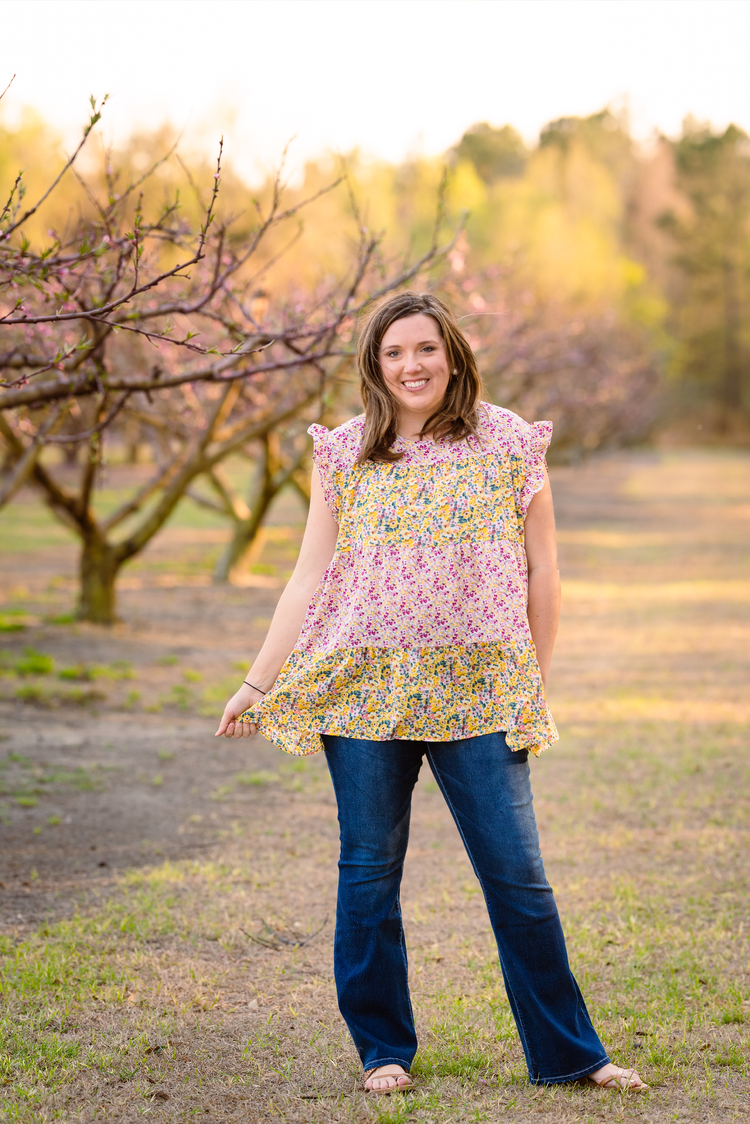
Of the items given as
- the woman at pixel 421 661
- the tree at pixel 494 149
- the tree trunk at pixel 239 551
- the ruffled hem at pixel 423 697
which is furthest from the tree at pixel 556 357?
the tree at pixel 494 149

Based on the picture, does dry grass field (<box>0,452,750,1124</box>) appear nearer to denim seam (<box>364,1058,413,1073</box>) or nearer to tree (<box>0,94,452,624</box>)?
denim seam (<box>364,1058,413,1073</box>)

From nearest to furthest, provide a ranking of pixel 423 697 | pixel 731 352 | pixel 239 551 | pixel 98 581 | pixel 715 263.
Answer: pixel 423 697, pixel 98 581, pixel 239 551, pixel 715 263, pixel 731 352

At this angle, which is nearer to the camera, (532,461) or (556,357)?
(532,461)

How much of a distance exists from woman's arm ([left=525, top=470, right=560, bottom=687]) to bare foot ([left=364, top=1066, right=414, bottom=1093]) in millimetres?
999

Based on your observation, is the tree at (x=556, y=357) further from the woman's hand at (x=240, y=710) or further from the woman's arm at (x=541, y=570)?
the woman's hand at (x=240, y=710)

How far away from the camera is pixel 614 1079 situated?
273 centimetres

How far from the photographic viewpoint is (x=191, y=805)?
548 centimetres

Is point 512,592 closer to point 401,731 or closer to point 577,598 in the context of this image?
point 401,731

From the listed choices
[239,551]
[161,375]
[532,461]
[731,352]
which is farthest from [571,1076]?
[731,352]

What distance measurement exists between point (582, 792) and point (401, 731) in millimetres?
3345

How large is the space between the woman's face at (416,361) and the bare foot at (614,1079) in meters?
1.61

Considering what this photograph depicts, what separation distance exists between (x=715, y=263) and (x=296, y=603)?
2562 inches

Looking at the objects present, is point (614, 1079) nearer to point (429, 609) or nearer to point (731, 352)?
point (429, 609)

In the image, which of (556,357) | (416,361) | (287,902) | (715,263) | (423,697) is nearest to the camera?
(423,697)
